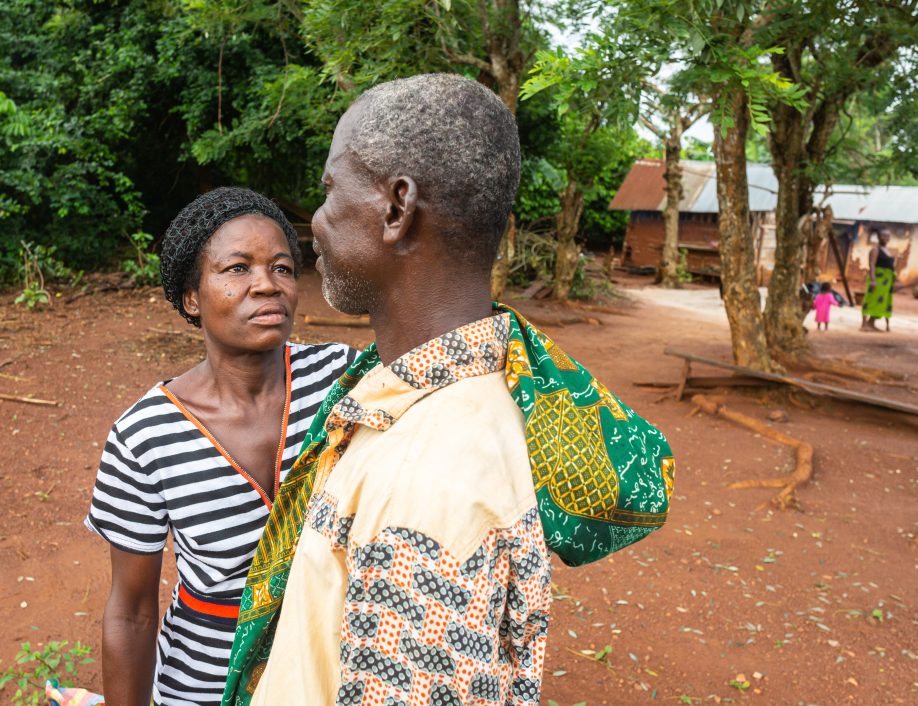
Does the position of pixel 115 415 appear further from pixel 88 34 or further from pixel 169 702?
pixel 88 34

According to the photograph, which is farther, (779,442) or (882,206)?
(882,206)

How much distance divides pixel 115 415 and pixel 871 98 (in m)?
8.91

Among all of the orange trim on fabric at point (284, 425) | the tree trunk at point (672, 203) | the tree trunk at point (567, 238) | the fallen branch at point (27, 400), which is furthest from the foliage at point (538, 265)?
the orange trim on fabric at point (284, 425)

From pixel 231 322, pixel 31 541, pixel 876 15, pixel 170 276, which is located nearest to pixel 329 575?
pixel 231 322

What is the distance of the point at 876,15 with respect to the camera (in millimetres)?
6156

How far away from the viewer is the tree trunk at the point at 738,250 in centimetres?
738

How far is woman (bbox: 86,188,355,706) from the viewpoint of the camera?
1.60 m

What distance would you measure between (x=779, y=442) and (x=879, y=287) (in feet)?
26.9

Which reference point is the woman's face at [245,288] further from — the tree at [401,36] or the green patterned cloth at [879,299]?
the green patterned cloth at [879,299]

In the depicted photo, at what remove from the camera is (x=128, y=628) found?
1640 mm

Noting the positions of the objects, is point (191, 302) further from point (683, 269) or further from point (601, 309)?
point (683, 269)

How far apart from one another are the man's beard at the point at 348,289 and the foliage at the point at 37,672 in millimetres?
2250

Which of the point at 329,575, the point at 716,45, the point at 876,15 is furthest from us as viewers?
the point at 876,15

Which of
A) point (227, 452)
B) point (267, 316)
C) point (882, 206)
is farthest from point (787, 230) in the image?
point (882, 206)
